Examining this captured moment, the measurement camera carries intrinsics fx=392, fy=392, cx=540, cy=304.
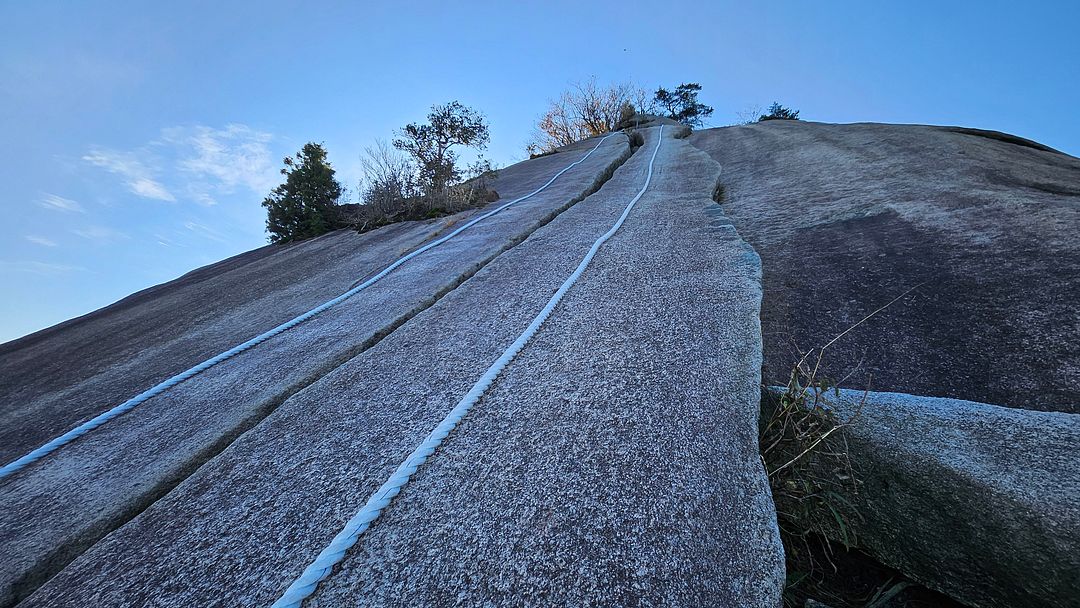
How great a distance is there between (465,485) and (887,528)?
4.77 feet

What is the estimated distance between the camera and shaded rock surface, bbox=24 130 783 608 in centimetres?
108

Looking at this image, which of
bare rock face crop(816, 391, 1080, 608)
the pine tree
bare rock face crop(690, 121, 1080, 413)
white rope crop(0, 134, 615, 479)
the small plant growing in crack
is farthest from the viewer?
the pine tree

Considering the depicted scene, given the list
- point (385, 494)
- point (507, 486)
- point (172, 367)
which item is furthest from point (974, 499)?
point (172, 367)

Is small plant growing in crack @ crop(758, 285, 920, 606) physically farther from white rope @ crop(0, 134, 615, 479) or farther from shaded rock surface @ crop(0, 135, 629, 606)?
white rope @ crop(0, 134, 615, 479)

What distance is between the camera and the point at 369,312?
2.77m

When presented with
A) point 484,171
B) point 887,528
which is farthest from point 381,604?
point 484,171

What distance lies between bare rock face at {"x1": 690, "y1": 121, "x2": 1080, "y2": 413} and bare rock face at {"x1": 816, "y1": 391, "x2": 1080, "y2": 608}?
2.06ft

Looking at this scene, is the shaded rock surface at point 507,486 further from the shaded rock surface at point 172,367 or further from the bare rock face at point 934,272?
the bare rock face at point 934,272

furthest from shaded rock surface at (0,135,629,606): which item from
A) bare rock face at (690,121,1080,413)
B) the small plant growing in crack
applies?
bare rock face at (690,121,1080,413)

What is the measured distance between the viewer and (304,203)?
23.1 ft

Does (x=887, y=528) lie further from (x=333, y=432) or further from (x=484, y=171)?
(x=484, y=171)

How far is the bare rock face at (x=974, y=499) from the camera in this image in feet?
3.48

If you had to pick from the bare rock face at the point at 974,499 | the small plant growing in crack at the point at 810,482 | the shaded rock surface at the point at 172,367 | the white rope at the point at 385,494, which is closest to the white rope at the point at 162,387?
the shaded rock surface at the point at 172,367

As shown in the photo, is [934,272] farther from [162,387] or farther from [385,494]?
[162,387]
